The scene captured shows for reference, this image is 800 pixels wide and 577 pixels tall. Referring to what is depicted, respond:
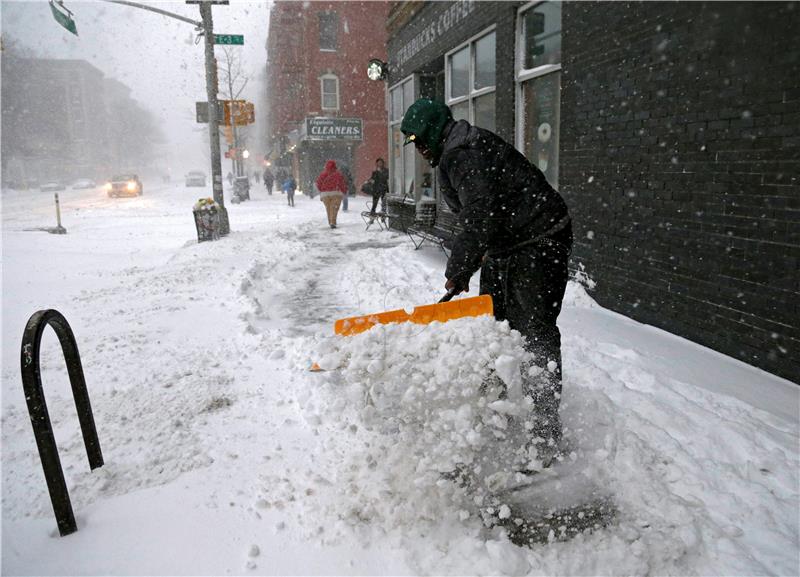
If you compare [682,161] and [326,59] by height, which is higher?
[326,59]

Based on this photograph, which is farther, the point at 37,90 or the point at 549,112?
the point at 37,90

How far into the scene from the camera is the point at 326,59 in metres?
34.9

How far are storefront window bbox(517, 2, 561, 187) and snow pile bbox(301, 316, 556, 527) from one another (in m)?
5.11

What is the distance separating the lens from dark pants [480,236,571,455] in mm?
3098

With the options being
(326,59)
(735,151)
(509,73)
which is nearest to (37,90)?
(326,59)

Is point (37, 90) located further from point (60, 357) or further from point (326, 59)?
point (60, 357)

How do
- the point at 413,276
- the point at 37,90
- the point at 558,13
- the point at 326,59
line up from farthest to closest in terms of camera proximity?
the point at 37,90, the point at 326,59, the point at 413,276, the point at 558,13

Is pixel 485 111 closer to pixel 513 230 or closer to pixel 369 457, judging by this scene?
pixel 513 230

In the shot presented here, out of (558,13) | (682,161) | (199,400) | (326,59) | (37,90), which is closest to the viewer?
(199,400)

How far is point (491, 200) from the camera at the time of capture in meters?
3.01

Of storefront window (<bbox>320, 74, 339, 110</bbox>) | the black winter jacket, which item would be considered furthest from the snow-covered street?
storefront window (<bbox>320, 74, 339, 110</bbox>)

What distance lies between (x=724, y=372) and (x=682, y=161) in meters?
1.86

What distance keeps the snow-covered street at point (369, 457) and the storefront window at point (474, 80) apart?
537 cm

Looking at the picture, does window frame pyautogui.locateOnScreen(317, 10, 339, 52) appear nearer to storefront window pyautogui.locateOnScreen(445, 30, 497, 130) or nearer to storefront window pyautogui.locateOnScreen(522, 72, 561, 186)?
storefront window pyautogui.locateOnScreen(445, 30, 497, 130)
